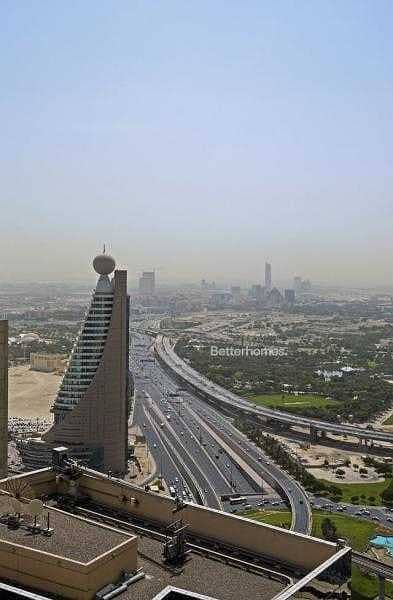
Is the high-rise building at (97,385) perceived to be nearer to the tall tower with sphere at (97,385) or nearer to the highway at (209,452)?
the tall tower with sphere at (97,385)

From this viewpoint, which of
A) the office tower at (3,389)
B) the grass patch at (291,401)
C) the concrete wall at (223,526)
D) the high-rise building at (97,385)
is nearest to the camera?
the concrete wall at (223,526)

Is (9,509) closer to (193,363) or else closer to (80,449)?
(80,449)

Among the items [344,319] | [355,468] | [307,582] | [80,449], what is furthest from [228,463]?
[344,319]

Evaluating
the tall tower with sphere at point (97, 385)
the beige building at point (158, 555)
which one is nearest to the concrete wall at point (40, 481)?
the beige building at point (158, 555)

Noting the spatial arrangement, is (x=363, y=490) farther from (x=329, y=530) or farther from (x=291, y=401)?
(x=291, y=401)

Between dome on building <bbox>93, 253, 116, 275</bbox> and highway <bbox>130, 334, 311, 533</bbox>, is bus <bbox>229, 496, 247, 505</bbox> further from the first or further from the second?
dome on building <bbox>93, 253, 116, 275</bbox>

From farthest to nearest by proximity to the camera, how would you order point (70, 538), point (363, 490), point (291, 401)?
point (291, 401), point (363, 490), point (70, 538)

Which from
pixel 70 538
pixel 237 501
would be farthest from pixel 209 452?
pixel 70 538
